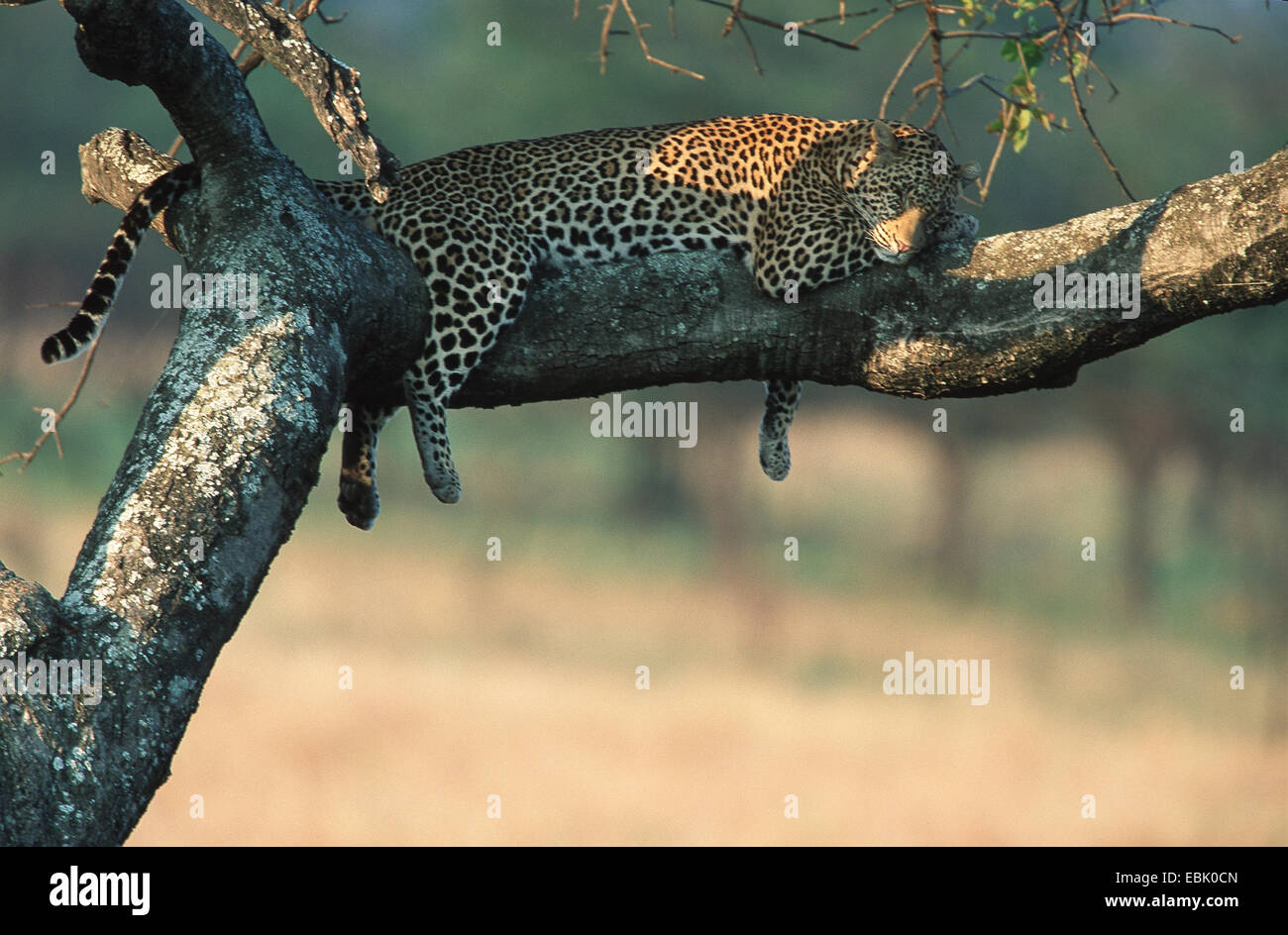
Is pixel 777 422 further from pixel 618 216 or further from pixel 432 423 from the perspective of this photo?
pixel 432 423

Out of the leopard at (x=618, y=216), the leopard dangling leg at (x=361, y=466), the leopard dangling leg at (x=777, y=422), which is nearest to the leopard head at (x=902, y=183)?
the leopard at (x=618, y=216)

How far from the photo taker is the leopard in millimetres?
4488

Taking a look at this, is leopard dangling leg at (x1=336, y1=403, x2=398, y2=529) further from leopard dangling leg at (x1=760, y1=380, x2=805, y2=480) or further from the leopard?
leopard dangling leg at (x1=760, y1=380, x2=805, y2=480)

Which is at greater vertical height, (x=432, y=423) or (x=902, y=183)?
(x=902, y=183)

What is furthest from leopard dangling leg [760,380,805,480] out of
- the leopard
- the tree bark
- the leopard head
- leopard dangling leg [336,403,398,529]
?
leopard dangling leg [336,403,398,529]

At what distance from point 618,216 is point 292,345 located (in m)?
1.89

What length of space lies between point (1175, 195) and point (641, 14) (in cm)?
1672

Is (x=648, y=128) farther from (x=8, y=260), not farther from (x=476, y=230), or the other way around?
(x=8, y=260)

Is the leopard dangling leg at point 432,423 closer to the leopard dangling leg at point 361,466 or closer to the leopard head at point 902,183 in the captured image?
the leopard dangling leg at point 361,466

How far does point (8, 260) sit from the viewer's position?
20406mm

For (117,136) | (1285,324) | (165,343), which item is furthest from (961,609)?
(117,136)

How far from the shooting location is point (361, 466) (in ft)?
15.5

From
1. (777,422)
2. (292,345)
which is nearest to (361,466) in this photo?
(292,345)

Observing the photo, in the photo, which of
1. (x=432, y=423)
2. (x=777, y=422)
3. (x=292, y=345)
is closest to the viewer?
(x=292, y=345)
